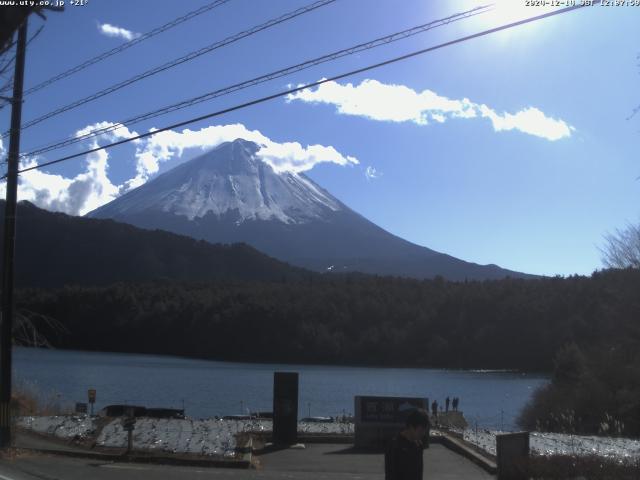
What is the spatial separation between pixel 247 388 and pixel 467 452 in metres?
41.3

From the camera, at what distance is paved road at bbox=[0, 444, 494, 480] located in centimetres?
1314

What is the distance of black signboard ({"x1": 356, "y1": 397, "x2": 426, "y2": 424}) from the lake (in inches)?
532

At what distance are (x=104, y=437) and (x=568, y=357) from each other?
1029 inches

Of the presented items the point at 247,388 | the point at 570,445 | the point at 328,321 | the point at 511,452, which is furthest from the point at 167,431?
the point at 328,321

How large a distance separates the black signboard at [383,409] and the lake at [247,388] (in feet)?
44.3

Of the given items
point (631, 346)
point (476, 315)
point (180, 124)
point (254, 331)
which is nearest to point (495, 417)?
point (631, 346)

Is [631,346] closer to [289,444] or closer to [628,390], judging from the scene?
[628,390]

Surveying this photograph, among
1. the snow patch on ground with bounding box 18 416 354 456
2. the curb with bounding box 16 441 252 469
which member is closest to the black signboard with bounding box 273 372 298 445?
the snow patch on ground with bounding box 18 416 354 456

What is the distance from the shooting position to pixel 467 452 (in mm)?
15664

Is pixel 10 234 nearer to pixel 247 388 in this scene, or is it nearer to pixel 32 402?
pixel 32 402

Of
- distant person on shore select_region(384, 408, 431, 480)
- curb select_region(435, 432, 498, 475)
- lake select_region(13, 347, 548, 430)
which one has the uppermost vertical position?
distant person on shore select_region(384, 408, 431, 480)

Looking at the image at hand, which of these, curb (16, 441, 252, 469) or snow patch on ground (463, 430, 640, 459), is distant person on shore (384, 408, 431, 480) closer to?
snow patch on ground (463, 430, 640, 459)

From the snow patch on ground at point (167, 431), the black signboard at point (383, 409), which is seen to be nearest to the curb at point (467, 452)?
the black signboard at point (383, 409)

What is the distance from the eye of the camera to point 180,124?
43.1ft
